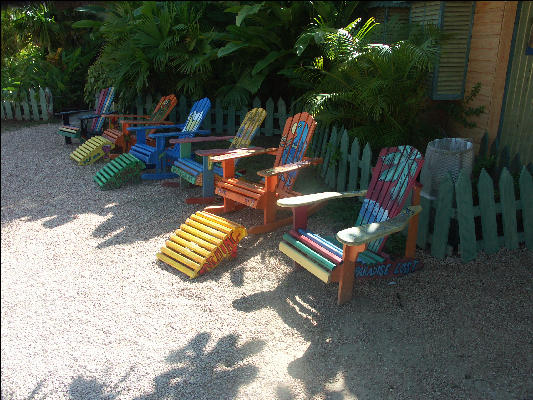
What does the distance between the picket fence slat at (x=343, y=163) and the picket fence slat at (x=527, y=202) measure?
1.89 metres

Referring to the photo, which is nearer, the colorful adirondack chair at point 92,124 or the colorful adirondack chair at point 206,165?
the colorful adirondack chair at point 206,165

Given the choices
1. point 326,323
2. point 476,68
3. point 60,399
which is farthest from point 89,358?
point 476,68

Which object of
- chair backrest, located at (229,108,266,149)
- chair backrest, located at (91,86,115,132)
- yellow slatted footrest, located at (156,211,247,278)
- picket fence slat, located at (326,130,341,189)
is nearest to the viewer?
yellow slatted footrest, located at (156,211,247,278)

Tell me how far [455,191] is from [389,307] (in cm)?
120

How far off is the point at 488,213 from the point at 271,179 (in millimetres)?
2007

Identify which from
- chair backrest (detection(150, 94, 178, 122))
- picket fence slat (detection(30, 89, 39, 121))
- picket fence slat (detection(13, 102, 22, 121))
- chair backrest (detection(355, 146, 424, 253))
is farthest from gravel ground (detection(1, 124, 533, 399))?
picket fence slat (detection(13, 102, 22, 121))

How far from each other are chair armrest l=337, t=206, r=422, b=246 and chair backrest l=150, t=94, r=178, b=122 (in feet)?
17.1

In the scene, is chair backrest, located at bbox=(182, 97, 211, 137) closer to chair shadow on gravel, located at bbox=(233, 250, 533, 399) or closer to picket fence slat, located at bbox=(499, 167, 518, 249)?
chair shadow on gravel, located at bbox=(233, 250, 533, 399)

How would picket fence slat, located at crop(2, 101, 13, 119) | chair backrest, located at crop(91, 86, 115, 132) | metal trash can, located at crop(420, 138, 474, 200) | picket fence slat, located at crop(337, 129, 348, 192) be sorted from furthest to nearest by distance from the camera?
1. picket fence slat, located at crop(2, 101, 13, 119)
2. chair backrest, located at crop(91, 86, 115, 132)
3. picket fence slat, located at crop(337, 129, 348, 192)
4. metal trash can, located at crop(420, 138, 474, 200)

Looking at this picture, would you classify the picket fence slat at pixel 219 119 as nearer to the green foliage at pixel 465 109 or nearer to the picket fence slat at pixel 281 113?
the picket fence slat at pixel 281 113

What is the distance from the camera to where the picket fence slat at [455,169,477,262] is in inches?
150

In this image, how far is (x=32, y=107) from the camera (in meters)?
11.2

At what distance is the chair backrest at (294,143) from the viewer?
200 inches

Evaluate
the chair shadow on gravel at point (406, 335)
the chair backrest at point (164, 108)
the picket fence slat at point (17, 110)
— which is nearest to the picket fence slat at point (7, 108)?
the picket fence slat at point (17, 110)
